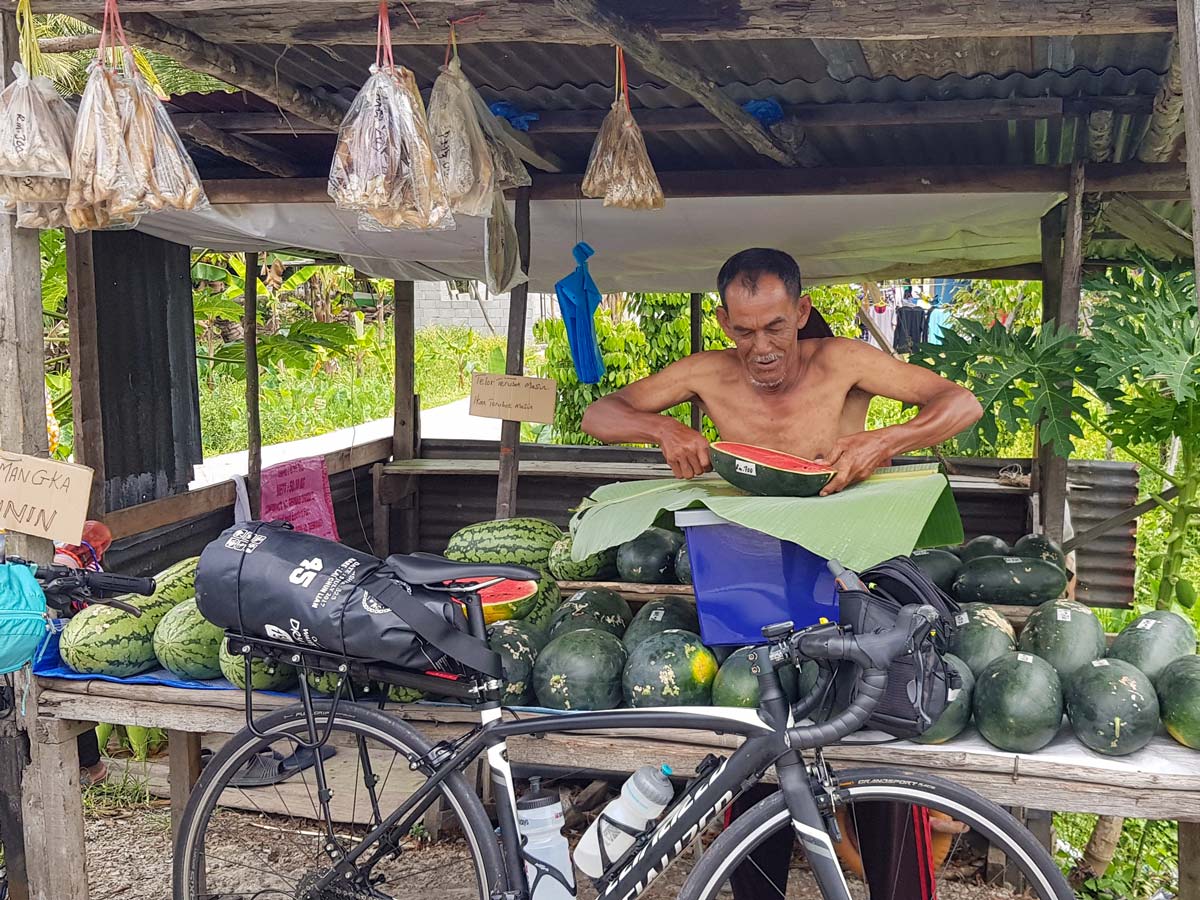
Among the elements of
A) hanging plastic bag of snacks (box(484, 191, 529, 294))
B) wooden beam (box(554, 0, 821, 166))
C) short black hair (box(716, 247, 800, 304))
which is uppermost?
wooden beam (box(554, 0, 821, 166))

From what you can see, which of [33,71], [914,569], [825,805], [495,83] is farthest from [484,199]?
[825,805]

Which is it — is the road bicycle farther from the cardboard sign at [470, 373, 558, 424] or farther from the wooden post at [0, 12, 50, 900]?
the cardboard sign at [470, 373, 558, 424]

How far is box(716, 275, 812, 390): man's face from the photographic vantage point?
336 centimetres

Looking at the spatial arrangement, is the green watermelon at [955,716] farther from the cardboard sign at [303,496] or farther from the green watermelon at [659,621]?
the cardboard sign at [303,496]

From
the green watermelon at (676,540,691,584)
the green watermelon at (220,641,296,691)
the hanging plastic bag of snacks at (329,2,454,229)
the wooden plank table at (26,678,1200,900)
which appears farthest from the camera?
the green watermelon at (676,540,691,584)

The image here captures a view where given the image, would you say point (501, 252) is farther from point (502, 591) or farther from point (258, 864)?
point (258, 864)

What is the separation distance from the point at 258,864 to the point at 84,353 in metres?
2.88

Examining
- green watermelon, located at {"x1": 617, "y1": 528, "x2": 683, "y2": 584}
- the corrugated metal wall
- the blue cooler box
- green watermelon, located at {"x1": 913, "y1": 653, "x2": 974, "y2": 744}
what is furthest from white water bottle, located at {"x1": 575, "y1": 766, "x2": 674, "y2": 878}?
the corrugated metal wall

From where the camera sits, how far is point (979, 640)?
3.17 metres

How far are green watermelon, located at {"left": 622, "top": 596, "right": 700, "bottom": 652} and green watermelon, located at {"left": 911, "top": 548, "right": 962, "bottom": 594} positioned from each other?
3.72 ft

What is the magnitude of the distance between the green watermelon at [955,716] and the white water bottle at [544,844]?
42.2 inches

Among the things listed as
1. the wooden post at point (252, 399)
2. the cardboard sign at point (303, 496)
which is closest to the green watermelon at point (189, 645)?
the wooden post at point (252, 399)

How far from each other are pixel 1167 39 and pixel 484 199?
258 centimetres

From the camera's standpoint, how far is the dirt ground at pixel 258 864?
4.59 meters
